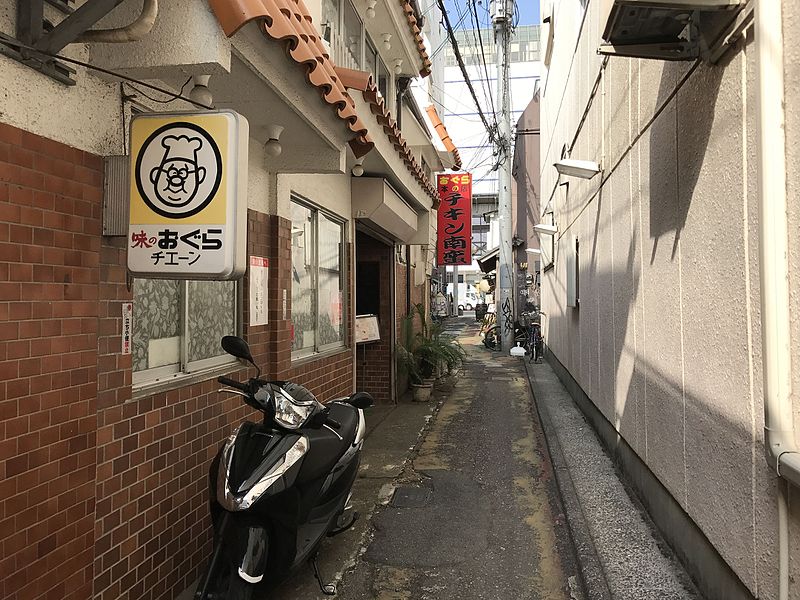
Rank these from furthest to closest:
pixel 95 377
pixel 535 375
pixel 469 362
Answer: pixel 469 362, pixel 535 375, pixel 95 377

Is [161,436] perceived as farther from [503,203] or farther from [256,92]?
[503,203]

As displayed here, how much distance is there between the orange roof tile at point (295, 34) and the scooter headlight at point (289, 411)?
182 cm

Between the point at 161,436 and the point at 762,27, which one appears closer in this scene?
the point at 762,27

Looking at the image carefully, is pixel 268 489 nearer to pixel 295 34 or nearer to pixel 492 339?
pixel 295 34

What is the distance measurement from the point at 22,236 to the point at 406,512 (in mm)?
3853

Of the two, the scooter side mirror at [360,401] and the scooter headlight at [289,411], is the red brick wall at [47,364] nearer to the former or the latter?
the scooter headlight at [289,411]

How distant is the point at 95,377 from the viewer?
2.88 meters

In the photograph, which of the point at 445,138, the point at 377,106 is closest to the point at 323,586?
the point at 377,106

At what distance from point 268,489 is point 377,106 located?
13.2ft

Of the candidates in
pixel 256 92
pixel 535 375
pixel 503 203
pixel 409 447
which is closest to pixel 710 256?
pixel 256 92

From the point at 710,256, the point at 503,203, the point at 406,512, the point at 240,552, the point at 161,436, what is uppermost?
the point at 503,203

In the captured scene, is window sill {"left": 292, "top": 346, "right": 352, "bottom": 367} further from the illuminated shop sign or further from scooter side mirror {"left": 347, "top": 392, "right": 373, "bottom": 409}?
the illuminated shop sign

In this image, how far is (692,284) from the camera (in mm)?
3490

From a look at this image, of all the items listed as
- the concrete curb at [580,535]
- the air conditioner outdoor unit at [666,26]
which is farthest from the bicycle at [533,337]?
the air conditioner outdoor unit at [666,26]
